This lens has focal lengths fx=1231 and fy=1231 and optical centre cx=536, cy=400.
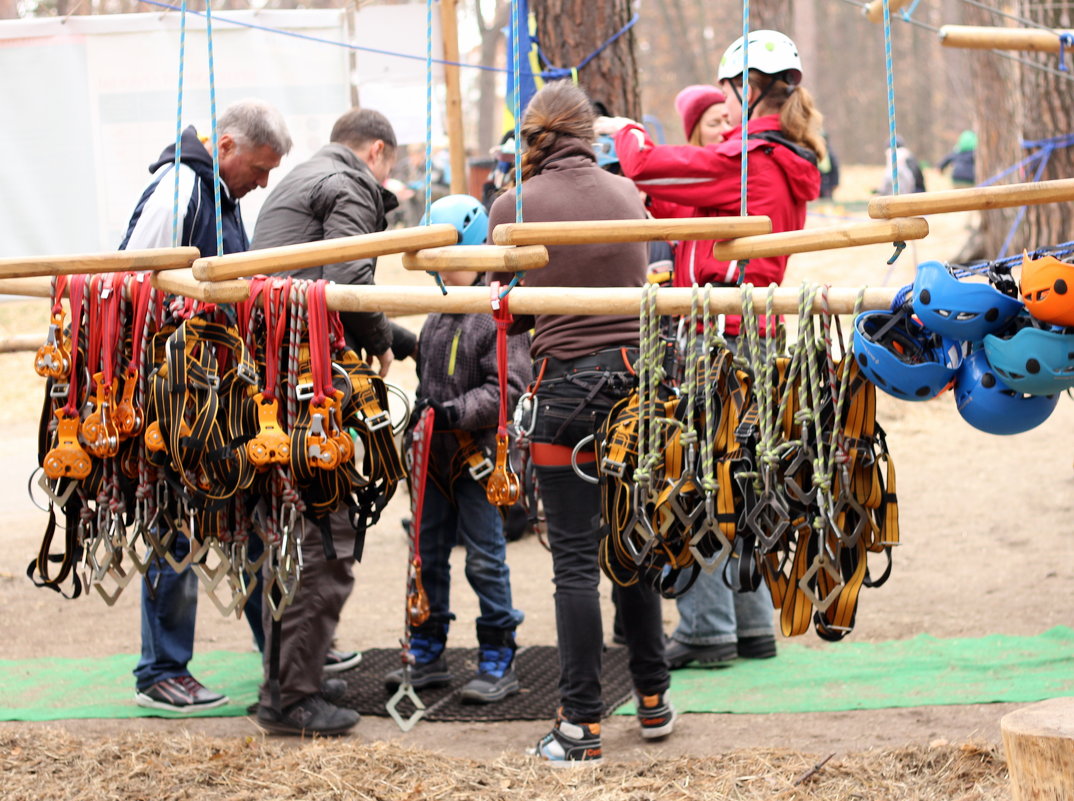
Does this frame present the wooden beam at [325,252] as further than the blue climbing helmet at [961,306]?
Yes

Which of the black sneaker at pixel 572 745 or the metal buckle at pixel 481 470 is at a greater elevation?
the metal buckle at pixel 481 470

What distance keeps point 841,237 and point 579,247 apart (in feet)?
3.28

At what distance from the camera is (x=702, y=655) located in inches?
181

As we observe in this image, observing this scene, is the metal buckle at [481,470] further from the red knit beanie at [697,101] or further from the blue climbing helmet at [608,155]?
the red knit beanie at [697,101]

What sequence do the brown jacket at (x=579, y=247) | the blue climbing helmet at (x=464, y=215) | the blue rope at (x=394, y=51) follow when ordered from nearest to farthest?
the brown jacket at (x=579, y=247)
the blue climbing helmet at (x=464, y=215)
the blue rope at (x=394, y=51)

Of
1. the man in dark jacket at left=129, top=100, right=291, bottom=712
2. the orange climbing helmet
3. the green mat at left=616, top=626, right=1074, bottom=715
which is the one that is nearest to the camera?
the orange climbing helmet

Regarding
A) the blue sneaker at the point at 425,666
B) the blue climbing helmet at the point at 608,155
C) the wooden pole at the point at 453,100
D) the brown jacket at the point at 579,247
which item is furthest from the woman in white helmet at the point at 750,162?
the wooden pole at the point at 453,100

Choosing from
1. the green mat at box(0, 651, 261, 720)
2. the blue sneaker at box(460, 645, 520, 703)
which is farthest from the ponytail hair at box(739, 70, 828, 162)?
the green mat at box(0, 651, 261, 720)

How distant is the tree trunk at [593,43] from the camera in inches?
232

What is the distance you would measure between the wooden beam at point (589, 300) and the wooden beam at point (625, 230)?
0.15 meters

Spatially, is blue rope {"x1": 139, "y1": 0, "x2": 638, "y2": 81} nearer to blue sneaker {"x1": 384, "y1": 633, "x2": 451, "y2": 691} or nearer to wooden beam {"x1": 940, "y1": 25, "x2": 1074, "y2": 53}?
wooden beam {"x1": 940, "y1": 25, "x2": 1074, "y2": 53}

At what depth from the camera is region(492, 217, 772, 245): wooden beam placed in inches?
110

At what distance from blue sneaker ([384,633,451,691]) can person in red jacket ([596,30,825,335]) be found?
1566 millimetres

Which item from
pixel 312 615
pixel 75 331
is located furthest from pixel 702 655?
pixel 75 331
